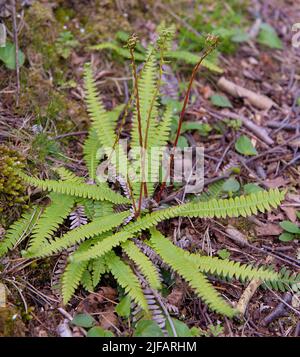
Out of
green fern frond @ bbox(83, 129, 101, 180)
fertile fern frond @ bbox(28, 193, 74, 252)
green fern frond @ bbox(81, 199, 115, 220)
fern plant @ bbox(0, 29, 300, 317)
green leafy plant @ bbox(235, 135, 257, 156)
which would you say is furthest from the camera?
green leafy plant @ bbox(235, 135, 257, 156)

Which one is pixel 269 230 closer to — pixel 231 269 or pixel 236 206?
pixel 236 206

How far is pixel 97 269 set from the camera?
2.89m

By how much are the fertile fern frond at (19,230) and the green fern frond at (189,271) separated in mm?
795

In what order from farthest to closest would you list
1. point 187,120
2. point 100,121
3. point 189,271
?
point 187,120, point 100,121, point 189,271

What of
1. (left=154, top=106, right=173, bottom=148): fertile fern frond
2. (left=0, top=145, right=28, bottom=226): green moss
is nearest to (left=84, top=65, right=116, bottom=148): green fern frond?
(left=154, top=106, right=173, bottom=148): fertile fern frond

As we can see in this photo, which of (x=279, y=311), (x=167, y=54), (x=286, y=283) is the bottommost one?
(x=279, y=311)

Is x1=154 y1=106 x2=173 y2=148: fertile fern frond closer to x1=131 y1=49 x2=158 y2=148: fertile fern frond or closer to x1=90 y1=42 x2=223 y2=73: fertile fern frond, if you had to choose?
x1=131 y1=49 x2=158 y2=148: fertile fern frond

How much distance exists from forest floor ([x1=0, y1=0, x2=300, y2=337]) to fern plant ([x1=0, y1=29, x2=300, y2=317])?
14 cm

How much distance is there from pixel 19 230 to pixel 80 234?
423 mm

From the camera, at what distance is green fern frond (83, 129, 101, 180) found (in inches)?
134

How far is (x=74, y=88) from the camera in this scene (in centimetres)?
407

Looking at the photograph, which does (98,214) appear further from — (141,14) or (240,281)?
(141,14)

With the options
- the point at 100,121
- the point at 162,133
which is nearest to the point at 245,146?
the point at 162,133
